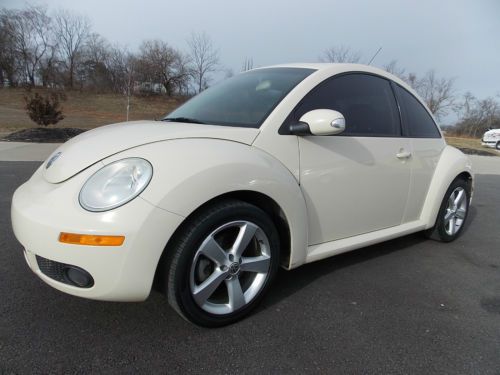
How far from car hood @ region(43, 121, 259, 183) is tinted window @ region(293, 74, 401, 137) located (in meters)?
0.50

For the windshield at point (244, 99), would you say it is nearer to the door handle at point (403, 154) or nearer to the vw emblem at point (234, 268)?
the vw emblem at point (234, 268)

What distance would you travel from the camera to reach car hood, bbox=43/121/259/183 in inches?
74.4

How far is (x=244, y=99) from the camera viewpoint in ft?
8.41

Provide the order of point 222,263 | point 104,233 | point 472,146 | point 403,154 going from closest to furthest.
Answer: point 104,233, point 222,263, point 403,154, point 472,146

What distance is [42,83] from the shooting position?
4862 centimetres

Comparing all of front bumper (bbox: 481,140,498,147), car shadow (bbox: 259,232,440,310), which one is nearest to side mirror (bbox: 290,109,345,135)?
car shadow (bbox: 259,232,440,310)

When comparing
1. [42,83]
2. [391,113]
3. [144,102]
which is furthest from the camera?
[42,83]

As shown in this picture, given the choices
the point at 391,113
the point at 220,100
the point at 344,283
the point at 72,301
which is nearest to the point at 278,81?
the point at 220,100

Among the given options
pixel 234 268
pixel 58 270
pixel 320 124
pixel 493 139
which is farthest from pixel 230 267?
pixel 493 139

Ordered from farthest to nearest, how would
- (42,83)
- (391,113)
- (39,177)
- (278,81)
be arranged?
(42,83) → (391,113) → (278,81) → (39,177)

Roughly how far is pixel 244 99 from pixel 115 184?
1195 millimetres

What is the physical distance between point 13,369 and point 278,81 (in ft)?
7.36

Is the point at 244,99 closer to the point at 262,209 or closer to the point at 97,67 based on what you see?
the point at 262,209

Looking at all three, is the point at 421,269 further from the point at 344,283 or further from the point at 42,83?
the point at 42,83
